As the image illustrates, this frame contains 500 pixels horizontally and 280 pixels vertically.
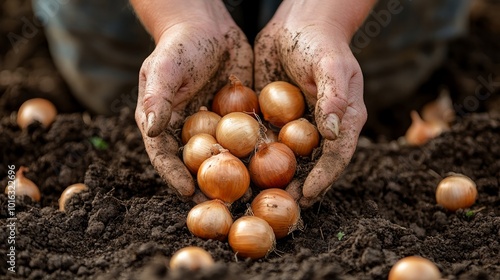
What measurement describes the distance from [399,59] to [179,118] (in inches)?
81.1

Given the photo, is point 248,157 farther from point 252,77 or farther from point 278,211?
point 252,77

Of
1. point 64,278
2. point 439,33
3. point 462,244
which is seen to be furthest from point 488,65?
point 64,278

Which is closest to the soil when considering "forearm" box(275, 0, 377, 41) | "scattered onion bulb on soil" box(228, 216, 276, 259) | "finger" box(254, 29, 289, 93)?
"scattered onion bulb on soil" box(228, 216, 276, 259)

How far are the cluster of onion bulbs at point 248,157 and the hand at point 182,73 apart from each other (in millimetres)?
65

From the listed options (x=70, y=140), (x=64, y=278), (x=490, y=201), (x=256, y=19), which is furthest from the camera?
(x=256, y=19)

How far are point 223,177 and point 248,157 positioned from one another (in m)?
0.25

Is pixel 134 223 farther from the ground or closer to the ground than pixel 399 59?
farther from the ground

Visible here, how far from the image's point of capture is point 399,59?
4.24m

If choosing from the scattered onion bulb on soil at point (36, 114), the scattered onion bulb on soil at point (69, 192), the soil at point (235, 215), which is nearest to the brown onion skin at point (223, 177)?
the soil at point (235, 215)

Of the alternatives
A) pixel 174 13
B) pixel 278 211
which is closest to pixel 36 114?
pixel 174 13

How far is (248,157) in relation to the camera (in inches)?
98.7

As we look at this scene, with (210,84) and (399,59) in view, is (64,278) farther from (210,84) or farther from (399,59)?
(399,59)

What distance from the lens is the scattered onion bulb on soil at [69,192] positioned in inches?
102

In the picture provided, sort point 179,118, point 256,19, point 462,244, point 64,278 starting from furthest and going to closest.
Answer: point 256,19
point 179,118
point 462,244
point 64,278
